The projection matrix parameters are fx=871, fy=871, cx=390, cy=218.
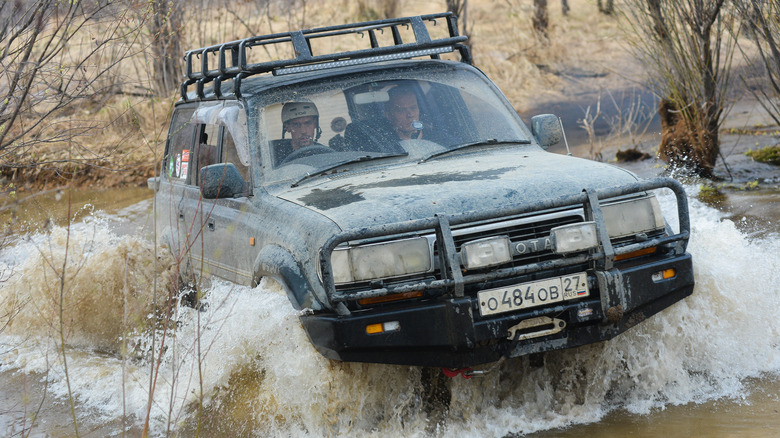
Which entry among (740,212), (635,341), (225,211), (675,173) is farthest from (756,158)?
(225,211)

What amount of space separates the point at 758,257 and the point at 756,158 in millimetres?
6380

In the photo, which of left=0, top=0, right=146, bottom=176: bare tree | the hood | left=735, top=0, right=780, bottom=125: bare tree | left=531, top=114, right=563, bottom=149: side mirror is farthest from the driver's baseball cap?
left=735, top=0, right=780, bottom=125: bare tree

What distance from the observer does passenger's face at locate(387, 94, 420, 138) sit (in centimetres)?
536

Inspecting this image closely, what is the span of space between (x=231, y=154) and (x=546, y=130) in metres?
2.06

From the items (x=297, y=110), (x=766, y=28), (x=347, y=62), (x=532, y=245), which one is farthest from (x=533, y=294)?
(x=766, y=28)

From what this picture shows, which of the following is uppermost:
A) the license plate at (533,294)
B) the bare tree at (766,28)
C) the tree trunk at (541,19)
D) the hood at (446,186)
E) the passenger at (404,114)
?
the tree trunk at (541,19)

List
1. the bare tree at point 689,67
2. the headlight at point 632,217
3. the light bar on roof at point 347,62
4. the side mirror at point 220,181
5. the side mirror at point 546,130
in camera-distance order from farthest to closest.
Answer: the bare tree at point 689,67, the side mirror at point 546,130, the light bar on roof at point 347,62, the side mirror at point 220,181, the headlight at point 632,217

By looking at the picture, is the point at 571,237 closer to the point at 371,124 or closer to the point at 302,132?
the point at 371,124

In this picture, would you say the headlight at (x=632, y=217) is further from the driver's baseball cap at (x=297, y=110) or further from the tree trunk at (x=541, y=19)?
the tree trunk at (x=541, y=19)

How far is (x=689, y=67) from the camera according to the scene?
10.8 m

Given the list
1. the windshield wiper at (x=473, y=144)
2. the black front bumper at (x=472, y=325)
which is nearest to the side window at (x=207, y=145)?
the windshield wiper at (x=473, y=144)

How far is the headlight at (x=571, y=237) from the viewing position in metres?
4.08

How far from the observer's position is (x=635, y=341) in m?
4.83

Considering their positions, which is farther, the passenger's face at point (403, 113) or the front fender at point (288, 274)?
the passenger's face at point (403, 113)
